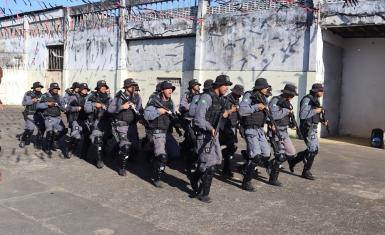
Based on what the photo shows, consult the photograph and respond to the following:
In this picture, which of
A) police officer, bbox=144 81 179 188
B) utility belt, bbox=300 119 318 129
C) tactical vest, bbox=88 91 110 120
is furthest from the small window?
utility belt, bbox=300 119 318 129

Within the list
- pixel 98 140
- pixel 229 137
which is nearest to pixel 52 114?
pixel 98 140

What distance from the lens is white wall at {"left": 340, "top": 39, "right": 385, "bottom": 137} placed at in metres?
13.9

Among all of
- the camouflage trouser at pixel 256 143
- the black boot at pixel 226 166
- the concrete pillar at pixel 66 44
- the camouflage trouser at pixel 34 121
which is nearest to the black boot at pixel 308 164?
the camouflage trouser at pixel 256 143

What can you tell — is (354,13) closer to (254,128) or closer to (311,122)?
(311,122)

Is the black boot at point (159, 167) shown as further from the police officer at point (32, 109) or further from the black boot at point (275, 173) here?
the police officer at point (32, 109)

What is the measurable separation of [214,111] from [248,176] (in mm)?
1341

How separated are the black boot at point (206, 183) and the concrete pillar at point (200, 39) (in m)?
9.73

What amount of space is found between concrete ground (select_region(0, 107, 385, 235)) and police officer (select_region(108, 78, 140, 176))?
0.41 meters

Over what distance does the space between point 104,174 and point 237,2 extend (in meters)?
9.06

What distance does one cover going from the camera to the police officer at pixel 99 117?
8.34 metres

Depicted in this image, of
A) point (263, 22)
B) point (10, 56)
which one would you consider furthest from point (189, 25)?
point (10, 56)

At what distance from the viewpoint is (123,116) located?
7758mm

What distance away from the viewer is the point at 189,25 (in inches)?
627

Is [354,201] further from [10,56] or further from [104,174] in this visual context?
[10,56]
